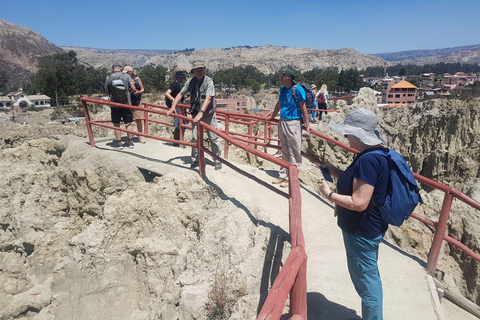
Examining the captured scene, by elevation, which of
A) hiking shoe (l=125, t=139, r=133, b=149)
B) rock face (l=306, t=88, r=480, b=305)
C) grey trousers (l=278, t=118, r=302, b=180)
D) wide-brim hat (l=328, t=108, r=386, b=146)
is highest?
wide-brim hat (l=328, t=108, r=386, b=146)

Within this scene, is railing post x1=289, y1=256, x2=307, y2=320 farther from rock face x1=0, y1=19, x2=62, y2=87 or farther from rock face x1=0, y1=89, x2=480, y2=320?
rock face x1=0, y1=19, x2=62, y2=87

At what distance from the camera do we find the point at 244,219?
12.6 ft

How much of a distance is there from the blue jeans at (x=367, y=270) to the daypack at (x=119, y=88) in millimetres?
5439

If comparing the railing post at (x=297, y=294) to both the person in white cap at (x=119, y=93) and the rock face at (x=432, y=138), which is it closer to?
the person in white cap at (x=119, y=93)

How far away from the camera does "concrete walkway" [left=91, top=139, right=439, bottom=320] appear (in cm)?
276

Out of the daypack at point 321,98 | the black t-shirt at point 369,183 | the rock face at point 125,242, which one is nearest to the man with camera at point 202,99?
the rock face at point 125,242

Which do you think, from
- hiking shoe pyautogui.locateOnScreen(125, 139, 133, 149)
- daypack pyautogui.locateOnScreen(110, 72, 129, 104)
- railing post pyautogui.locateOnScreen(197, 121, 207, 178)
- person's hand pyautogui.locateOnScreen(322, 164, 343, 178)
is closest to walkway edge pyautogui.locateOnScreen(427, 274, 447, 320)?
person's hand pyautogui.locateOnScreen(322, 164, 343, 178)

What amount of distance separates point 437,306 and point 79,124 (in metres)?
13.0

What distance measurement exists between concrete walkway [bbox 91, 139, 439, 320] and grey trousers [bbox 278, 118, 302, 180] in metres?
0.69

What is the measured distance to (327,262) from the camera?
11.1 feet

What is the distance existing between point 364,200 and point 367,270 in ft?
1.98

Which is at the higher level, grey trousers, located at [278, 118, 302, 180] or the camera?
the camera

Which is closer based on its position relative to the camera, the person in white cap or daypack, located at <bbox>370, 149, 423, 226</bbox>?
daypack, located at <bbox>370, 149, 423, 226</bbox>

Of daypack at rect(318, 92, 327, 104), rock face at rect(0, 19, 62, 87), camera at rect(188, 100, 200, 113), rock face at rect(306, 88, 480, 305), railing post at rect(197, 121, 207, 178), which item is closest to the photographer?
railing post at rect(197, 121, 207, 178)
